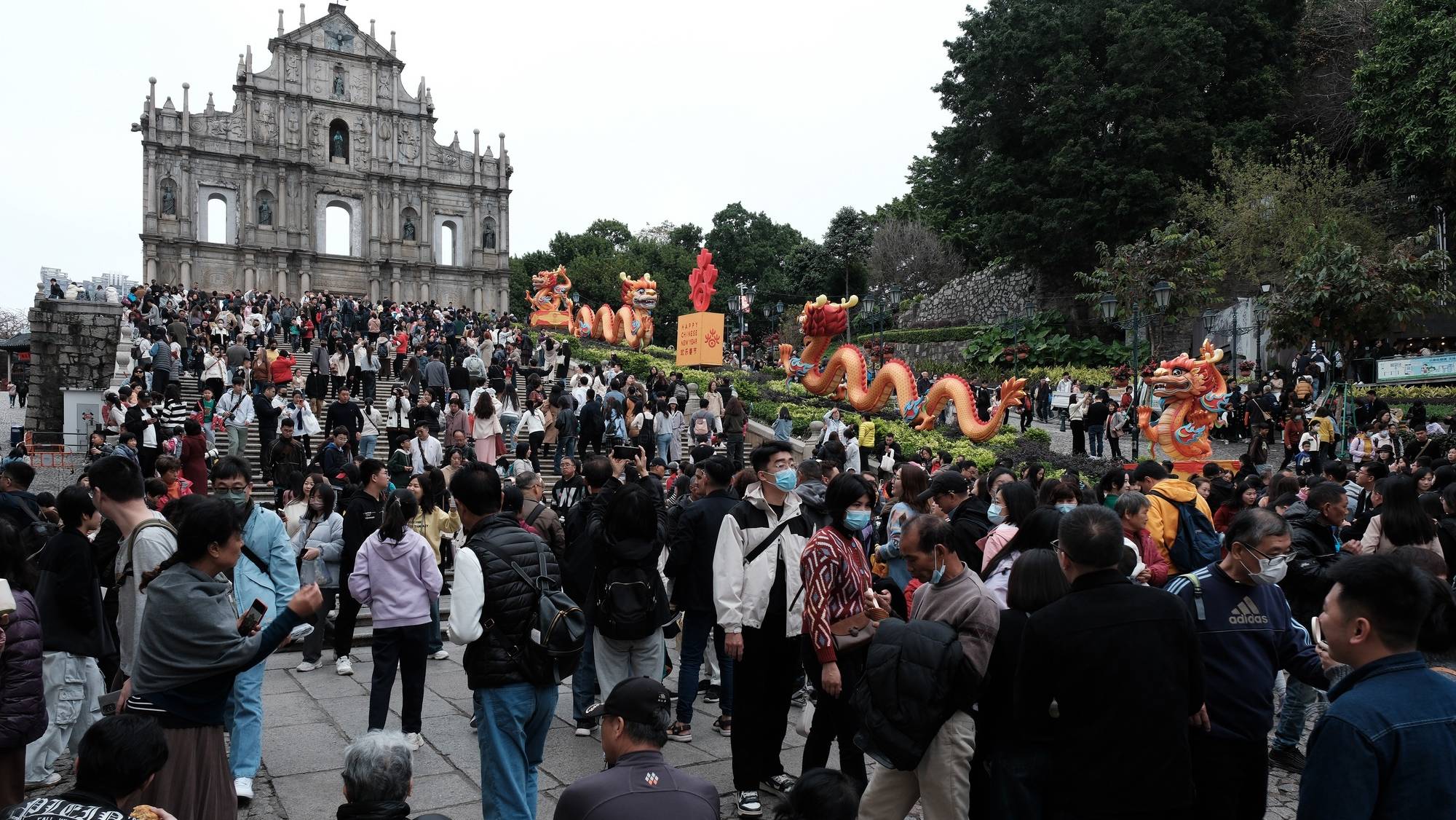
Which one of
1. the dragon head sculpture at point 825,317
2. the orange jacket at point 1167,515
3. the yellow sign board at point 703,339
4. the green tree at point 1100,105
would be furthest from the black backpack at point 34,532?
the green tree at point 1100,105

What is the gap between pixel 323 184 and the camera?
47469mm

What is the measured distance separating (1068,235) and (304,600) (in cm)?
3133

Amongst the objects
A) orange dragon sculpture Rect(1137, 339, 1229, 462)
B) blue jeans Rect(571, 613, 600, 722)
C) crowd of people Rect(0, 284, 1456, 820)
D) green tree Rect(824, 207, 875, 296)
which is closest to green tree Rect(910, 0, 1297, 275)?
green tree Rect(824, 207, 875, 296)

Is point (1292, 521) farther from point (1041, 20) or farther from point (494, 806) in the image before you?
point (1041, 20)

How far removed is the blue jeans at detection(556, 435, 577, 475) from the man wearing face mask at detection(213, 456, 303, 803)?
8618 mm

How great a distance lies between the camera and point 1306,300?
1862 cm

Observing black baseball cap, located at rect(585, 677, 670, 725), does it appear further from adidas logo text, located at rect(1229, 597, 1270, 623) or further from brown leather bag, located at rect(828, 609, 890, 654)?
adidas logo text, located at rect(1229, 597, 1270, 623)

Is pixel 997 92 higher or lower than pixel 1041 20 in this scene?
lower

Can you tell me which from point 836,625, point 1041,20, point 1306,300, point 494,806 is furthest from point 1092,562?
point 1041,20

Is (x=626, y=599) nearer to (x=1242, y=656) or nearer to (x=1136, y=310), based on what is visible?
(x=1242, y=656)

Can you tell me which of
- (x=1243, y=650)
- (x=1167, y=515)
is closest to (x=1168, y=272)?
(x=1167, y=515)

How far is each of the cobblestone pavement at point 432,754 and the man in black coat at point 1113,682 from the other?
2041mm

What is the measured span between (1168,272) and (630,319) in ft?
47.9

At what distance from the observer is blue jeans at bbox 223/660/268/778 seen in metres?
4.57
